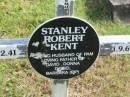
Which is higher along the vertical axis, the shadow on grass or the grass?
the shadow on grass

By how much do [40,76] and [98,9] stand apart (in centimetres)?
143

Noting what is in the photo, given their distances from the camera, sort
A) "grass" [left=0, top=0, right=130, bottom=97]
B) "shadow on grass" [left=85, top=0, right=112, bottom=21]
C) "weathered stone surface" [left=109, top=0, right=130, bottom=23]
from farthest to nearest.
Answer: "shadow on grass" [left=85, top=0, right=112, bottom=21], "weathered stone surface" [left=109, top=0, right=130, bottom=23], "grass" [left=0, top=0, right=130, bottom=97]

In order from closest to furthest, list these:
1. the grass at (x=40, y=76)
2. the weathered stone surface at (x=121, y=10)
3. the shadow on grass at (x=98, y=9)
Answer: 1. the grass at (x=40, y=76)
2. the weathered stone surface at (x=121, y=10)
3. the shadow on grass at (x=98, y=9)

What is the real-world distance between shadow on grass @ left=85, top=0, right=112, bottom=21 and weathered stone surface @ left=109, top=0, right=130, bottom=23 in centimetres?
9

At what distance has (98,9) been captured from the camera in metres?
4.87

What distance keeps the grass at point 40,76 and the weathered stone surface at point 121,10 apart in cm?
9

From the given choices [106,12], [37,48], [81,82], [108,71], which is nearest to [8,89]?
[81,82]

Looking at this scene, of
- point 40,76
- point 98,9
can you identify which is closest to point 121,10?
point 98,9

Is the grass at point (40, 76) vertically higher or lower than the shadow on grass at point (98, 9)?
lower

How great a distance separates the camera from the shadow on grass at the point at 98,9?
4714mm

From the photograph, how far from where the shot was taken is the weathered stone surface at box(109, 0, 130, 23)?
4.61 m

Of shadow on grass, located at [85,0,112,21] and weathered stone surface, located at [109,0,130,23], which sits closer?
weathered stone surface, located at [109,0,130,23]

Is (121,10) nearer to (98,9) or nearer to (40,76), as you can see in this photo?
(98,9)

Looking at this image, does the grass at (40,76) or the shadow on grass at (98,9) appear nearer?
the grass at (40,76)
